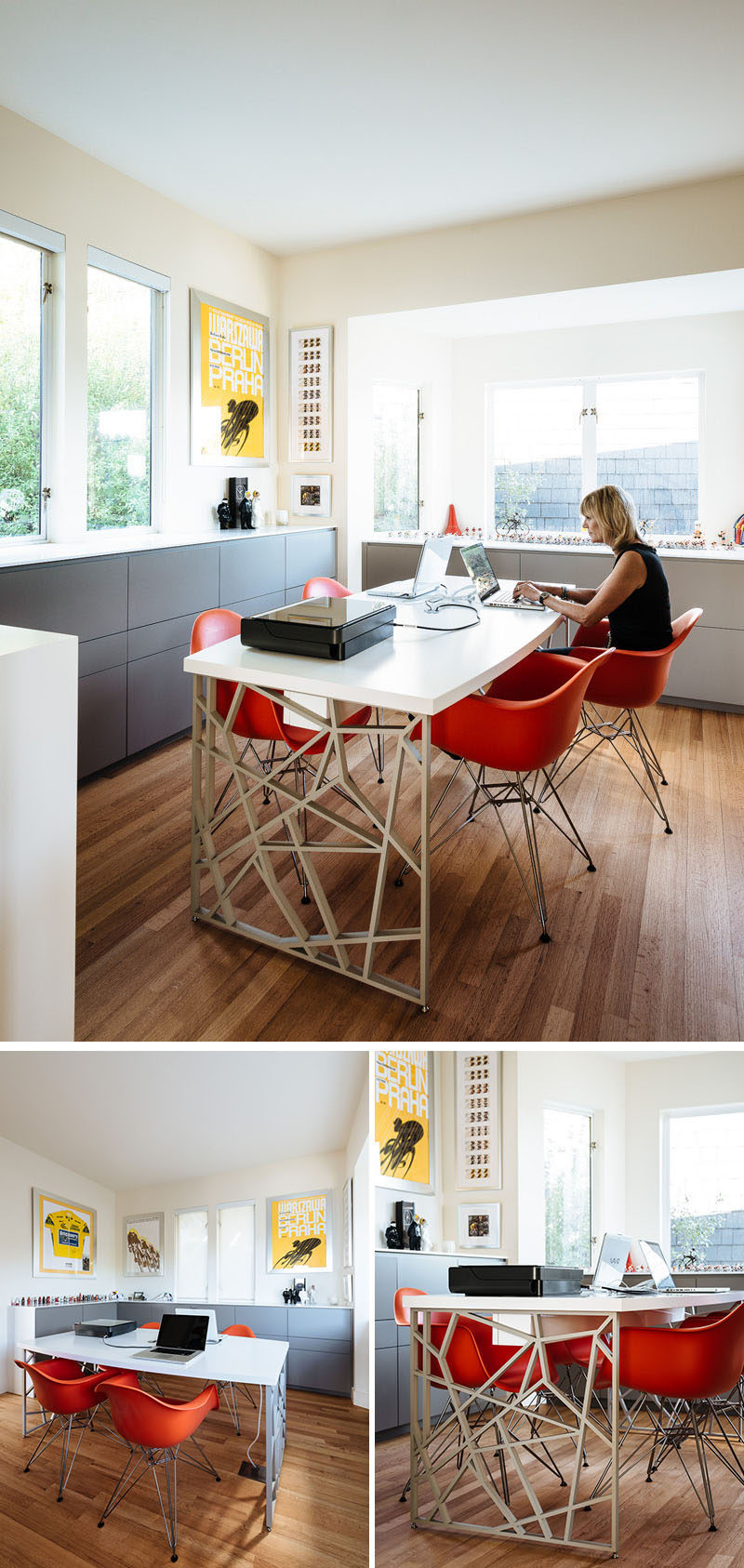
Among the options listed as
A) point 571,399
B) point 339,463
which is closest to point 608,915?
point 339,463

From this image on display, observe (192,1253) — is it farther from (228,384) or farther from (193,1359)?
(228,384)

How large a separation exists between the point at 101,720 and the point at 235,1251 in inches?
118

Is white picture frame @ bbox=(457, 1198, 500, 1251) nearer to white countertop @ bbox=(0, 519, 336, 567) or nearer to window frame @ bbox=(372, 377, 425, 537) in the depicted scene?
white countertop @ bbox=(0, 519, 336, 567)

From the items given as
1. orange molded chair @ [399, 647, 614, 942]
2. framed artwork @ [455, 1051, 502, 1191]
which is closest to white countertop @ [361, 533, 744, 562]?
orange molded chair @ [399, 647, 614, 942]

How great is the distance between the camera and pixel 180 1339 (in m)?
2.09

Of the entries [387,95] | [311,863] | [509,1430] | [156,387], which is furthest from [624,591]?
[156,387]

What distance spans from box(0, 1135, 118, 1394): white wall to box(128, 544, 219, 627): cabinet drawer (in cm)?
318

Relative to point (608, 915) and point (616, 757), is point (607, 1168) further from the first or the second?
point (616, 757)

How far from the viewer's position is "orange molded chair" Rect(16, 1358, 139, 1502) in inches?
75.3

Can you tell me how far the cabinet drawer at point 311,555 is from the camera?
20.5 ft

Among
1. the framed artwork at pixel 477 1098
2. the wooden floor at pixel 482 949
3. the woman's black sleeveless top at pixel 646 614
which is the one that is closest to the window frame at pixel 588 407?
the woman's black sleeveless top at pixel 646 614

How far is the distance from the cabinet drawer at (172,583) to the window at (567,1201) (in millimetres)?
2949

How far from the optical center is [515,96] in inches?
165

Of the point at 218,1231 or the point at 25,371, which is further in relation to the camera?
the point at 25,371
